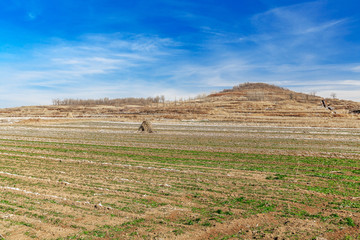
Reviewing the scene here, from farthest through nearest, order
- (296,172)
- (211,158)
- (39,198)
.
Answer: (211,158)
(296,172)
(39,198)

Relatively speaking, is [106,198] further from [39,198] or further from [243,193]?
[243,193]

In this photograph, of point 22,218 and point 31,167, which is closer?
point 22,218

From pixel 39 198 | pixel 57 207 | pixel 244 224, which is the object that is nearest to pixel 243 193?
pixel 244 224

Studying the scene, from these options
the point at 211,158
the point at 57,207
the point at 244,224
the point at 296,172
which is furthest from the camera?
the point at 211,158

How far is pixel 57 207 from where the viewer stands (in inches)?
508

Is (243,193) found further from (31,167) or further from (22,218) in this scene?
(31,167)

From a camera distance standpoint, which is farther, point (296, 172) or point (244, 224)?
point (296, 172)

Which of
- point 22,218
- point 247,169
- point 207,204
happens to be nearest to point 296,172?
point 247,169

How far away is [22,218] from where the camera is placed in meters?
11.7

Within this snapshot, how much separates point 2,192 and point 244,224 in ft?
41.9

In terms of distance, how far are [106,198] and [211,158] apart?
1341 cm

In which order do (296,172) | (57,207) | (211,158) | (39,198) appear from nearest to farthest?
(57,207), (39,198), (296,172), (211,158)

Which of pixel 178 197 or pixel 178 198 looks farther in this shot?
pixel 178 197

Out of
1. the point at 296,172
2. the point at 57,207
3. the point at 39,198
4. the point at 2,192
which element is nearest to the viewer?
the point at 57,207
